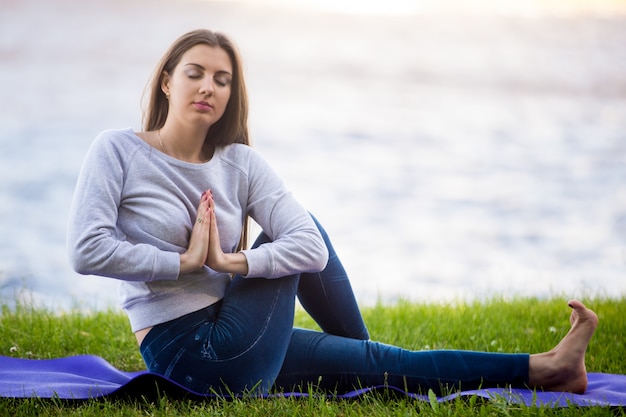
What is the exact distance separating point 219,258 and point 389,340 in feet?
4.99

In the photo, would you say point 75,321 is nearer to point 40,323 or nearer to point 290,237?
point 40,323

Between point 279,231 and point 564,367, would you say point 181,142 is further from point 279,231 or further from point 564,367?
point 564,367

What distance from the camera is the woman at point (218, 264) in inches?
112

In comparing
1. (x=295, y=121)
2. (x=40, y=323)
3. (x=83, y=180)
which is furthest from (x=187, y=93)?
(x=295, y=121)

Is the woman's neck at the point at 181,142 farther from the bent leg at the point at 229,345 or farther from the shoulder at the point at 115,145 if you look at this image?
the bent leg at the point at 229,345

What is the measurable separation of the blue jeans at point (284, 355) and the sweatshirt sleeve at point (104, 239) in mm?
279

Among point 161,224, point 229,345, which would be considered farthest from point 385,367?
point 161,224

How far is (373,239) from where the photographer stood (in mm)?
10375

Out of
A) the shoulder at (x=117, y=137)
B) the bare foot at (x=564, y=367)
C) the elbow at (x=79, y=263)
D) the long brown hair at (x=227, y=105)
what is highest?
the long brown hair at (x=227, y=105)

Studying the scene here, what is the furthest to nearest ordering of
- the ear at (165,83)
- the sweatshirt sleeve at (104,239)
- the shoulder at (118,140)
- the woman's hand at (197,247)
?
the ear at (165,83) → the shoulder at (118,140) → the woman's hand at (197,247) → the sweatshirt sleeve at (104,239)

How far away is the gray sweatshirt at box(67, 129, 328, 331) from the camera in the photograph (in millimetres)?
2752

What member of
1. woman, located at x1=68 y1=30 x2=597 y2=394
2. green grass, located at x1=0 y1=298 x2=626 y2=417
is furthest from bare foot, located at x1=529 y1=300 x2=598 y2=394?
green grass, located at x1=0 y1=298 x2=626 y2=417

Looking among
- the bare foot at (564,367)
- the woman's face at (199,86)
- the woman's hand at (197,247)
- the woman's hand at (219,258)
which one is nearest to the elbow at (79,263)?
the woman's hand at (197,247)

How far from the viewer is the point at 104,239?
2.72 m
